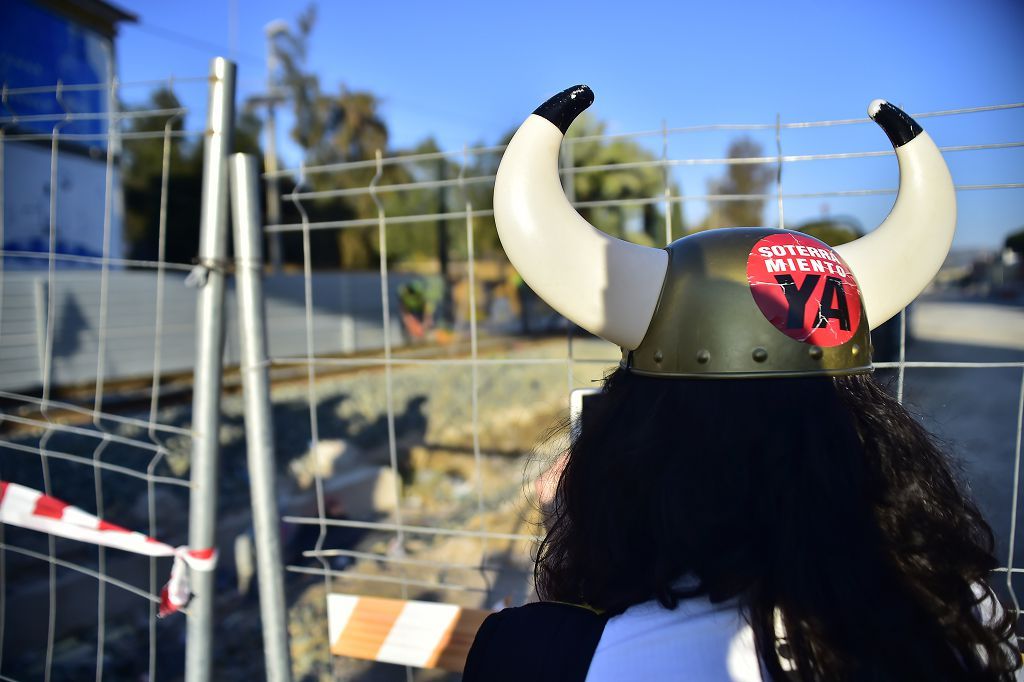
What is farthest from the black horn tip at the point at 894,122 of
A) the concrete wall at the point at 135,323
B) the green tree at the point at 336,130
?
the green tree at the point at 336,130

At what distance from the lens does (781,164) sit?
1.66m

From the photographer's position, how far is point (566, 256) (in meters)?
1.02

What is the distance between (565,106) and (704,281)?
37 centimetres

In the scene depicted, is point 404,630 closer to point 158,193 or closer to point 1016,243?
point 1016,243

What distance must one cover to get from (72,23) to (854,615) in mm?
20721

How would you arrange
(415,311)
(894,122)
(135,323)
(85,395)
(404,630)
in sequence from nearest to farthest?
(894,122) → (404,630) → (85,395) → (135,323) → (415,311)

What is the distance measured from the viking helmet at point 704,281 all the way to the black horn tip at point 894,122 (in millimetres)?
172

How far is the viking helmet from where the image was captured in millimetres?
938

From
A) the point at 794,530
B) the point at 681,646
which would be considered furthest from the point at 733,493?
the point at 681,646

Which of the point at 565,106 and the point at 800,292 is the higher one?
the point at 565,106

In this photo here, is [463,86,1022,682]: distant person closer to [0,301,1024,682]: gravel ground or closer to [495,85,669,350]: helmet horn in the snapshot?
[495,85,669,350]: helmet horn

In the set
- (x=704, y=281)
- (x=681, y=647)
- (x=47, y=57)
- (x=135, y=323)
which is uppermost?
(x=47, y=57)

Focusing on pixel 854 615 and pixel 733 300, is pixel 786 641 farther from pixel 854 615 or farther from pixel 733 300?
pixel 733 300

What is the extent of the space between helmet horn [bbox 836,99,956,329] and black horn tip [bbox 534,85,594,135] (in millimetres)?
524
